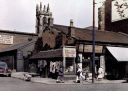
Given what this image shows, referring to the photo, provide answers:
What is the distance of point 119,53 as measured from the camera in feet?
121

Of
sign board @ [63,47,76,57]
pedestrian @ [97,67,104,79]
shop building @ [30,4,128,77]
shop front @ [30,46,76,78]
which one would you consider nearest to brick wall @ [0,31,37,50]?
shop building @ [30,4,128,77]

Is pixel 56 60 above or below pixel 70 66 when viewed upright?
above

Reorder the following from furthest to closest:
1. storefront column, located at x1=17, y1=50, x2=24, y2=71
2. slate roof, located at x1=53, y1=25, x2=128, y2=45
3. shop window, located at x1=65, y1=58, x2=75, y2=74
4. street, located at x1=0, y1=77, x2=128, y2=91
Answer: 1. storefront column, located at x1=17, y1=50, x2=24, y2=71
2. slate roof, located at x1=53, y1=25, x2=128, y2=45
3. shop window, located at x1=65, y1=58, x2=75, y2=74
4. street, located at x1=0, y1=77, x2=128, y2=91

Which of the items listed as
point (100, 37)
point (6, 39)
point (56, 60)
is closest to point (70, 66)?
point (56, 60)

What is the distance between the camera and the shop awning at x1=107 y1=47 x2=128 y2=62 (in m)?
35.9

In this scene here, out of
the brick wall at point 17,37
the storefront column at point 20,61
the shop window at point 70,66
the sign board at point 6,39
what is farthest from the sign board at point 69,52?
the sign board at point 6,39

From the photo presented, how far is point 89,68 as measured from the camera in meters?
35.8

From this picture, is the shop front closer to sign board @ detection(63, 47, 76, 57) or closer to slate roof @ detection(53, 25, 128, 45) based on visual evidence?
sign board @ detection(63, 47, 76, 57)

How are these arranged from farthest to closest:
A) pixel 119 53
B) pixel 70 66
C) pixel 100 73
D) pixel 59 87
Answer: pixel 119 53 → pixel 70 66 → pixel 100 73 → pixel 59 87

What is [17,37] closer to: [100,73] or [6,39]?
[6,39]

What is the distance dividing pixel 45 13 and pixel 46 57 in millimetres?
43886

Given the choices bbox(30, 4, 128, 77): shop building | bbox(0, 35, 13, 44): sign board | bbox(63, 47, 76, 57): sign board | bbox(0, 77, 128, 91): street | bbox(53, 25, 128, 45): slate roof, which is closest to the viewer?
bbox(0, 77, 128, 91): street

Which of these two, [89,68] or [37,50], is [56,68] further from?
[37,50]

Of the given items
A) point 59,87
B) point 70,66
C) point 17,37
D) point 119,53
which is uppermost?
point 17,37
